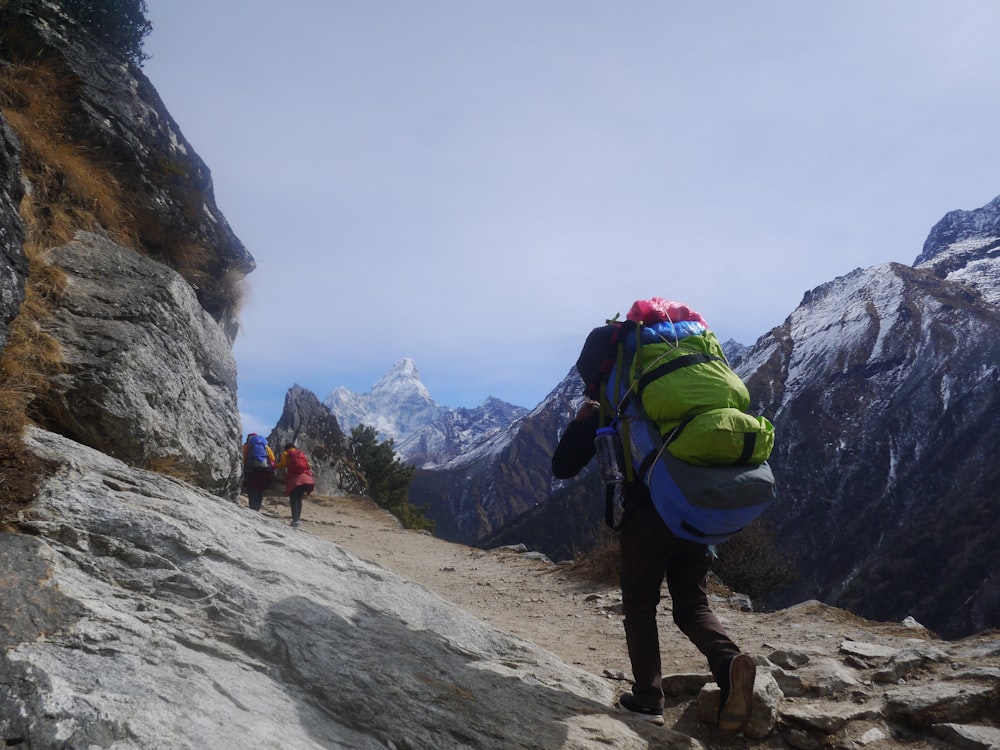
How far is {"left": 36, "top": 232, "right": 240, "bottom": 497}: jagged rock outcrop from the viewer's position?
4766 mm

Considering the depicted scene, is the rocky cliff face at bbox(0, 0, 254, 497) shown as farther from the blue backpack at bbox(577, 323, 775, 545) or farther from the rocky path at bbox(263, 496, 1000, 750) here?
the rocky path at bbox(263, 496, 1000, 750)

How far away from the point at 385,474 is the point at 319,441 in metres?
3.57

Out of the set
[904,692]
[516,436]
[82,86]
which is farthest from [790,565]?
[516,436]

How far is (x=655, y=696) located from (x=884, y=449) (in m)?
87.5

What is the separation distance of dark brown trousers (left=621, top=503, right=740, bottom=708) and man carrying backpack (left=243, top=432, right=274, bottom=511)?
8.36 metres

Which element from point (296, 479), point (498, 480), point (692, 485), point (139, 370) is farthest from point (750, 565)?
point (498, 480)

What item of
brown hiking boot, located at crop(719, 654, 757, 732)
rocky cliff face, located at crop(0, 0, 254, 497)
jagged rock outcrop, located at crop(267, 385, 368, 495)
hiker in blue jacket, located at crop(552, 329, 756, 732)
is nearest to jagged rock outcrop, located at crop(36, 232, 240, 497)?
rocky cliff face, located at crop(0, 0, 254, 497)

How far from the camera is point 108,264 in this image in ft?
19.8

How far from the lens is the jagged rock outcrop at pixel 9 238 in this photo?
12.6 feet

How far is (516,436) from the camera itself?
151m

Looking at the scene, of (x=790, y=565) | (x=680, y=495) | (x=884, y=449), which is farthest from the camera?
(x=884, y=449)

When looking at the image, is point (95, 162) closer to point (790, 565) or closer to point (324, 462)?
point (790, 565)

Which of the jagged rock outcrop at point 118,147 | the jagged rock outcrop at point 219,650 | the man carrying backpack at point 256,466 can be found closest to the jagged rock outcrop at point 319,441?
the man carrying backpack at point 256,466

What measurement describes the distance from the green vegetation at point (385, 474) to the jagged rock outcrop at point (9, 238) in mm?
21822
